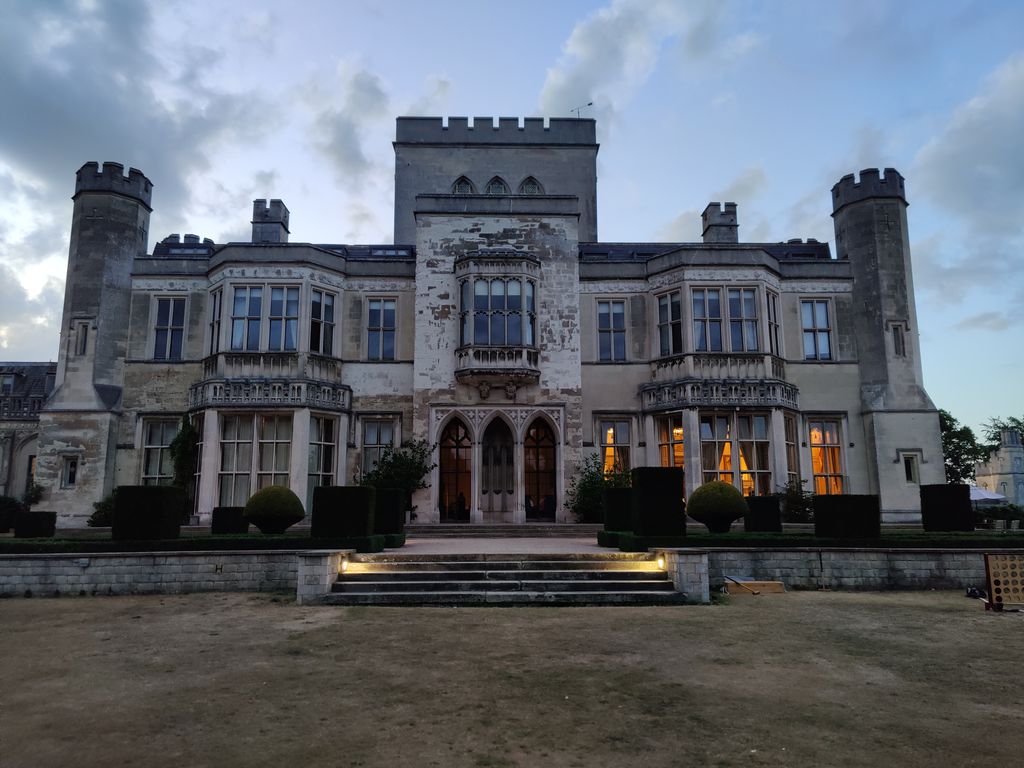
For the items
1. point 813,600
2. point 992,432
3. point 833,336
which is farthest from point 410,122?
point 992,432

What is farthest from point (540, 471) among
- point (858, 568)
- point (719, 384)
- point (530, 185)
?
point (530, 185)

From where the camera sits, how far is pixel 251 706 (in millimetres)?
5824

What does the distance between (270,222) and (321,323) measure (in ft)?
23.0

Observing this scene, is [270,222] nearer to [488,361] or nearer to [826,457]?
[488,361]

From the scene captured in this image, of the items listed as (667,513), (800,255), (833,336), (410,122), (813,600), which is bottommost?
(813,600)

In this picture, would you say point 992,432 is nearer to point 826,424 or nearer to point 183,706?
point 826,424

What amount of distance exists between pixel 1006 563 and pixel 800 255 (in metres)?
18.4

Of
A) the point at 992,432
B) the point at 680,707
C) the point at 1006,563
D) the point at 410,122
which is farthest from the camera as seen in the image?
the point at 992,432

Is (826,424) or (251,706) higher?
(826,424)

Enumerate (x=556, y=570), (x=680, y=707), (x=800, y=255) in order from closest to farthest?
1. (x=680, y=707)
2. (x=556, y=570)
3. (x=800, y=255)

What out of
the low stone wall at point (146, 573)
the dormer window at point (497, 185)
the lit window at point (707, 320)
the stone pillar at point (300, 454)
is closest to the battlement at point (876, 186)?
the lit window at point (707, 320)

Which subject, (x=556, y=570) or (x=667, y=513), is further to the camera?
(x=667, y=513)

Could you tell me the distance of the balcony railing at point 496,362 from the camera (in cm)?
2234

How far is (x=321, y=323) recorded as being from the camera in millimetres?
23328
